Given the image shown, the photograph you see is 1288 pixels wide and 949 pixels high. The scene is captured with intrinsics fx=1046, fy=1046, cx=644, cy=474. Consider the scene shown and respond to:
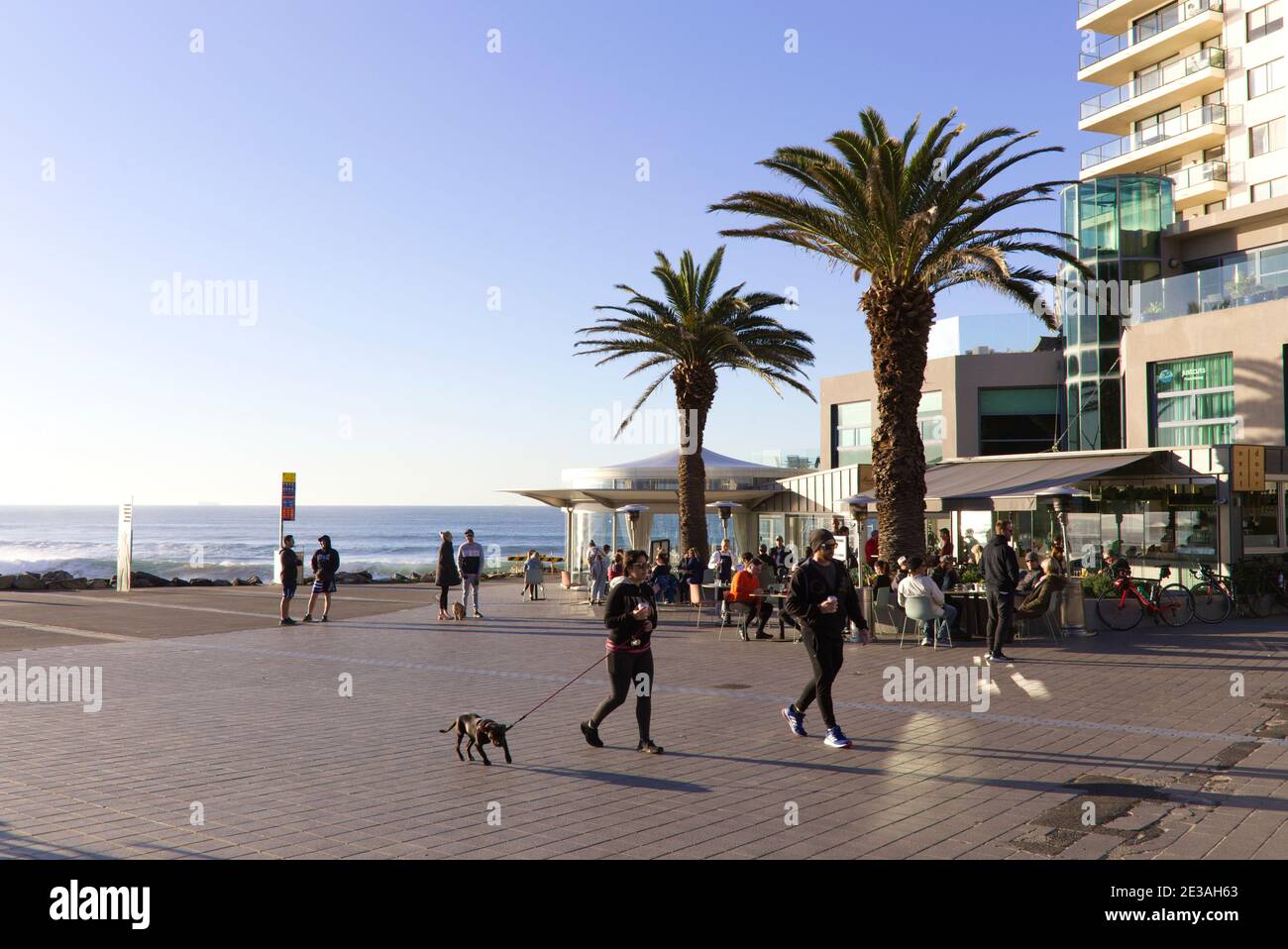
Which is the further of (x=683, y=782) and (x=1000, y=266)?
(x=1000, y=266)

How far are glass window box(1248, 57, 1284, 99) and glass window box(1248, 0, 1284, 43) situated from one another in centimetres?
106

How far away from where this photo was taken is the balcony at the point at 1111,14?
40.1 meters

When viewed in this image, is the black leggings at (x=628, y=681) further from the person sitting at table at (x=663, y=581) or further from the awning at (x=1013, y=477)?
the person sitting at table at (x=663, y=581)

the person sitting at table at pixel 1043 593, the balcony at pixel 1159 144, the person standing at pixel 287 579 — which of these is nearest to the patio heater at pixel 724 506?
the person standing at pixel 287 579

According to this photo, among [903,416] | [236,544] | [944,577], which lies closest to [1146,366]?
[903,416]

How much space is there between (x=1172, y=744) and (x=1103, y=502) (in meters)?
15.8

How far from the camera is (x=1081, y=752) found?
26.3 ft

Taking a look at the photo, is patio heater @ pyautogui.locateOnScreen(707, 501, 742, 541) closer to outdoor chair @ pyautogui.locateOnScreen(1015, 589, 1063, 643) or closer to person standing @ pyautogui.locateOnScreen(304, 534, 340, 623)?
person standing @ pyautogui.locateOnScreen(304, 534, 340, 623)

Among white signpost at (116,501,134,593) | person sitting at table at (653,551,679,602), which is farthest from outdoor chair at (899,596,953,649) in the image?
white signpost at (116,501,134,593)

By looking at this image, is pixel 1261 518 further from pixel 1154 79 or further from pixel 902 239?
pixel 1154 79

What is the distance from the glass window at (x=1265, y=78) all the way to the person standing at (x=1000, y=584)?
30.7 meters

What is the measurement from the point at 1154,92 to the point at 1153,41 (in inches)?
72.7

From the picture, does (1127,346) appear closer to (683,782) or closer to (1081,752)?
(1081,752)
